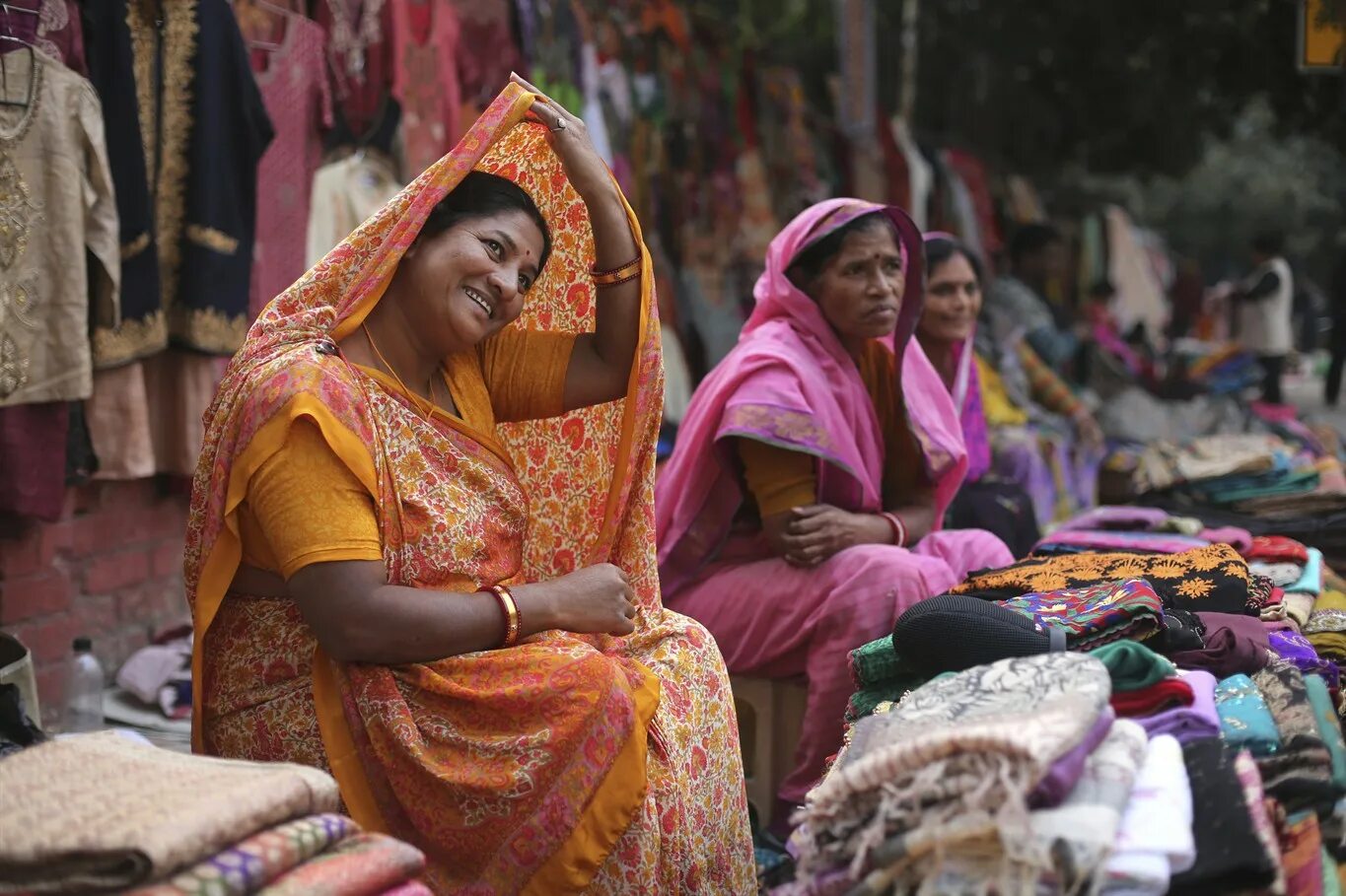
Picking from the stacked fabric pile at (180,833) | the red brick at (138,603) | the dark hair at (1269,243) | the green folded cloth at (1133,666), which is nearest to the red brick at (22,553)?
the red brick at (138,603)

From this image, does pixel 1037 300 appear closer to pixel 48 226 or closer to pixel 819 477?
pixel 819 477

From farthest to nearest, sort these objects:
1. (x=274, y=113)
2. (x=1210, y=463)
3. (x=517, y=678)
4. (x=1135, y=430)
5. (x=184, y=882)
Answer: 1. (x=1135, y=430)
2. (x=1210, y=463)
3. (x=274, y=113)
4. (x=517, y=678)
5. (x=184, y=882)

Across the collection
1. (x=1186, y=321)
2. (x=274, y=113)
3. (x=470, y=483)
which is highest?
(x=274, y=113)

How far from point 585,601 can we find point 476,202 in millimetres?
753

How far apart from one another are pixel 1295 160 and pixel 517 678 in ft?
100

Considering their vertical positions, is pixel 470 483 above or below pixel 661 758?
above

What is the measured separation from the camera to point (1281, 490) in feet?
14.3

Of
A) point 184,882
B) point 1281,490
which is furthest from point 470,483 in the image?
point 1281,490

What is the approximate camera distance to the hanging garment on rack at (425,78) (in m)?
4.77

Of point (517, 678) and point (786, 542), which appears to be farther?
point (786, 542)

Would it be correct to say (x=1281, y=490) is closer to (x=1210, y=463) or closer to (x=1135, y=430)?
(x=1210, y=463)

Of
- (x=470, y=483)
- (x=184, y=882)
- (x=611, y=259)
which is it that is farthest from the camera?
(x=611, y=259)

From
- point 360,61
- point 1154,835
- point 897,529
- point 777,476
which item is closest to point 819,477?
point 777,476

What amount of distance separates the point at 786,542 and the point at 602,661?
110cm
